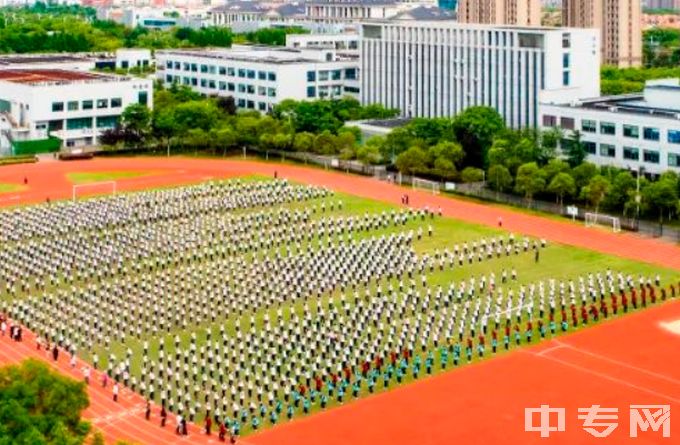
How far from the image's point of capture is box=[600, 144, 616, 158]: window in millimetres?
55322

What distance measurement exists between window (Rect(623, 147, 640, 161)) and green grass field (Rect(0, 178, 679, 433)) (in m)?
11.0

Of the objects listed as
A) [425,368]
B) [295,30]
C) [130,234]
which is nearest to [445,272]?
[425,368]

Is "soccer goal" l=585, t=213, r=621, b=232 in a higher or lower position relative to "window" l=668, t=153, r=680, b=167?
lower

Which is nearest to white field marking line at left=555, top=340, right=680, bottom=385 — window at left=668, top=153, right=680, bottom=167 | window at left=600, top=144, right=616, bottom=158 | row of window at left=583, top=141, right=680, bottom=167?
window at left=668, top=153, right=680, bottom=167

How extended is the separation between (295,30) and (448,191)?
81684 millimetres

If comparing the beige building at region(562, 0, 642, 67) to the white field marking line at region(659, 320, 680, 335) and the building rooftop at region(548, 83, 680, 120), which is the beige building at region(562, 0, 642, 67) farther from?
the white field marking line at region(659, 320, 680, 335)

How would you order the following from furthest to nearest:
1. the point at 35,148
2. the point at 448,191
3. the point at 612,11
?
the point at 612,11 < the point at 35,148 < the point at 448,191

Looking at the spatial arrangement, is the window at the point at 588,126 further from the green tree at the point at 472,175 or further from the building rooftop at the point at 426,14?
the building rooftop at the point at 426,14

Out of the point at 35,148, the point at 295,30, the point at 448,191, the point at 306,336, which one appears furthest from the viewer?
the point at 295,30

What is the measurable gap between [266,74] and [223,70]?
20.6ft

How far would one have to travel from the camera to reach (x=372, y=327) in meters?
34.2

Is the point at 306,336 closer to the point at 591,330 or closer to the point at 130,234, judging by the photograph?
the point at 591,330

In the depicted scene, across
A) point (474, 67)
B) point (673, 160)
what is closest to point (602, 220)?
point (673, 160)

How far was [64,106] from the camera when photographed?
7144 cm
